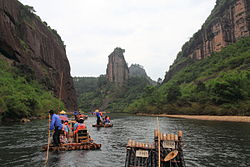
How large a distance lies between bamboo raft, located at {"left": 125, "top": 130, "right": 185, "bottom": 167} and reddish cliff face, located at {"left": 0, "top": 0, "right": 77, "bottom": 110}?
202 feet

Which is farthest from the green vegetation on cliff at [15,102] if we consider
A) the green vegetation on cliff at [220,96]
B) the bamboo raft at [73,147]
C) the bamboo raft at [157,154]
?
the green vegetation on cliff at [220,96]

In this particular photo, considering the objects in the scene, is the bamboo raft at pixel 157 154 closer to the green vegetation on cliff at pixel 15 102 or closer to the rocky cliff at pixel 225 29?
the green vegetation on cliff at pixel 15 102

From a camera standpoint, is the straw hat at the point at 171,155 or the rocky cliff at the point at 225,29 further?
the rocky cliff at the point at 225,29

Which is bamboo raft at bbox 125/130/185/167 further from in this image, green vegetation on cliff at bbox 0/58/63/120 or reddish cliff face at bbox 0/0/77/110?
reddish cliff face at bbox 0/0/77/110

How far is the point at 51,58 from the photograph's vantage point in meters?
93.7

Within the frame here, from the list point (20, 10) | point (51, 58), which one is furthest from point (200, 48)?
point (20, 10)

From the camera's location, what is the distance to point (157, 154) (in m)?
9.40

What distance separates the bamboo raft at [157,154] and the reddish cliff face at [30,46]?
61.6m

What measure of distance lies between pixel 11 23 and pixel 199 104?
70878mm

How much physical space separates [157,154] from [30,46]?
3273 inches

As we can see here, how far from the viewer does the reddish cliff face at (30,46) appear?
2424 inches

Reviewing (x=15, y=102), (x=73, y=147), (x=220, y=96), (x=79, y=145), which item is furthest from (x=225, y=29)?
(x=73, y=147)

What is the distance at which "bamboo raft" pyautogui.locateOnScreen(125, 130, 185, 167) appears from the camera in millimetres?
9062

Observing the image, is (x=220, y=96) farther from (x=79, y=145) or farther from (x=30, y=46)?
(x=30, y=46)
